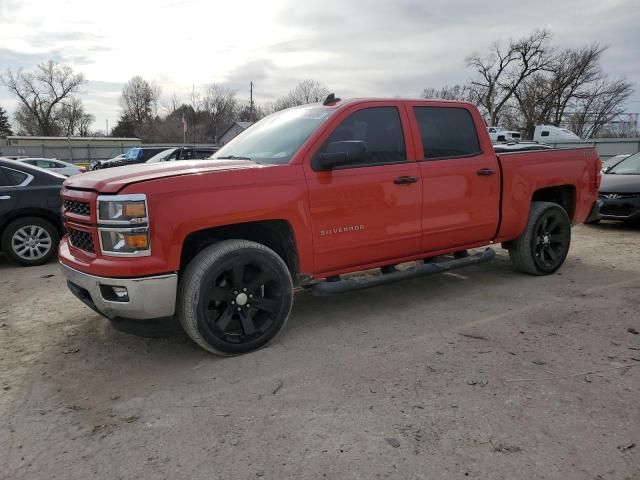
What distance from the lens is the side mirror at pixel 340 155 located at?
3.74 m

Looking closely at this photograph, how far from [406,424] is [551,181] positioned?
152 inches

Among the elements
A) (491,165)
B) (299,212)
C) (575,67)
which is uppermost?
(575,67)

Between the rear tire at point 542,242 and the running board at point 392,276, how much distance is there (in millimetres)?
658

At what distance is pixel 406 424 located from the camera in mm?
2756

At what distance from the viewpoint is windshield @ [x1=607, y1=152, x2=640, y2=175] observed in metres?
9.66

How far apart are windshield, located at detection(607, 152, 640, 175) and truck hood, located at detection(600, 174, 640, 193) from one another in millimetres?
423

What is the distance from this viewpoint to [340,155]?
12.3 ft

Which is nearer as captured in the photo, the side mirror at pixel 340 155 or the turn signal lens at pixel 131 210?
the turn signal lens at pixel 131 210

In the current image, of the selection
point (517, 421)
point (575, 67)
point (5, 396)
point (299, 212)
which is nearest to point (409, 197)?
point (299, 212)

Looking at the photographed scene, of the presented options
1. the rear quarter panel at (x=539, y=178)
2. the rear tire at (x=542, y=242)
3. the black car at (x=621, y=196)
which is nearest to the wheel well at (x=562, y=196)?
the rear quarter panel at (x=539, y=178)

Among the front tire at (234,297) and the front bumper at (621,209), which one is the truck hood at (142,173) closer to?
the front tire at (234,297)

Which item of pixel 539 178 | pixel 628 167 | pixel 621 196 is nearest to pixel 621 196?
pixel 621 196

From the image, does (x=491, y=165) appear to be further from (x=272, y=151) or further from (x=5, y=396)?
(x=5, y=396)

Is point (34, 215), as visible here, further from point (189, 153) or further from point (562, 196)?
point (189, 153)
